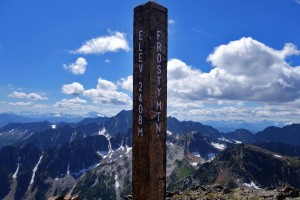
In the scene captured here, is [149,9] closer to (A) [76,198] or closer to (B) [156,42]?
(B) [156,42]

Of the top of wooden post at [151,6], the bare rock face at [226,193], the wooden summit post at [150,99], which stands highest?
the top of wooden post at [151,6]

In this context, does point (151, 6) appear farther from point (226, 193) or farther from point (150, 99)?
point (226, 193)

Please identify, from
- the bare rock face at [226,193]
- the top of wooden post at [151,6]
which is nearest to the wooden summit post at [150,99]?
the top of wooden post at [151,6]

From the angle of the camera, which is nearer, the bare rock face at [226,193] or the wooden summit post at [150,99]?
the wooden summit post at [150,99]

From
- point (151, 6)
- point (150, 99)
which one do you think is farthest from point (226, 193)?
point (151, 6)

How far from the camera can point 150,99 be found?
962 cm

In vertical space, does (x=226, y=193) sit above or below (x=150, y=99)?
below

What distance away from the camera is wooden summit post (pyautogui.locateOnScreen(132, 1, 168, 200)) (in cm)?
966

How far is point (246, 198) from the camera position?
186 feet

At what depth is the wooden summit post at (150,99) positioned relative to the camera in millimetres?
9656

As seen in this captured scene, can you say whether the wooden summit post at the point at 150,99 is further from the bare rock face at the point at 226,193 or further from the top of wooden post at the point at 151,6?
the bare rock face at the point at 226,193

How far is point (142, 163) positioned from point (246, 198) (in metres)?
51.6

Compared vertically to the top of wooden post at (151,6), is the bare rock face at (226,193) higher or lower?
lower

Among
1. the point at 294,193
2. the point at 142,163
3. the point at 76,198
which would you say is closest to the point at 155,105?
the point at 142,163
